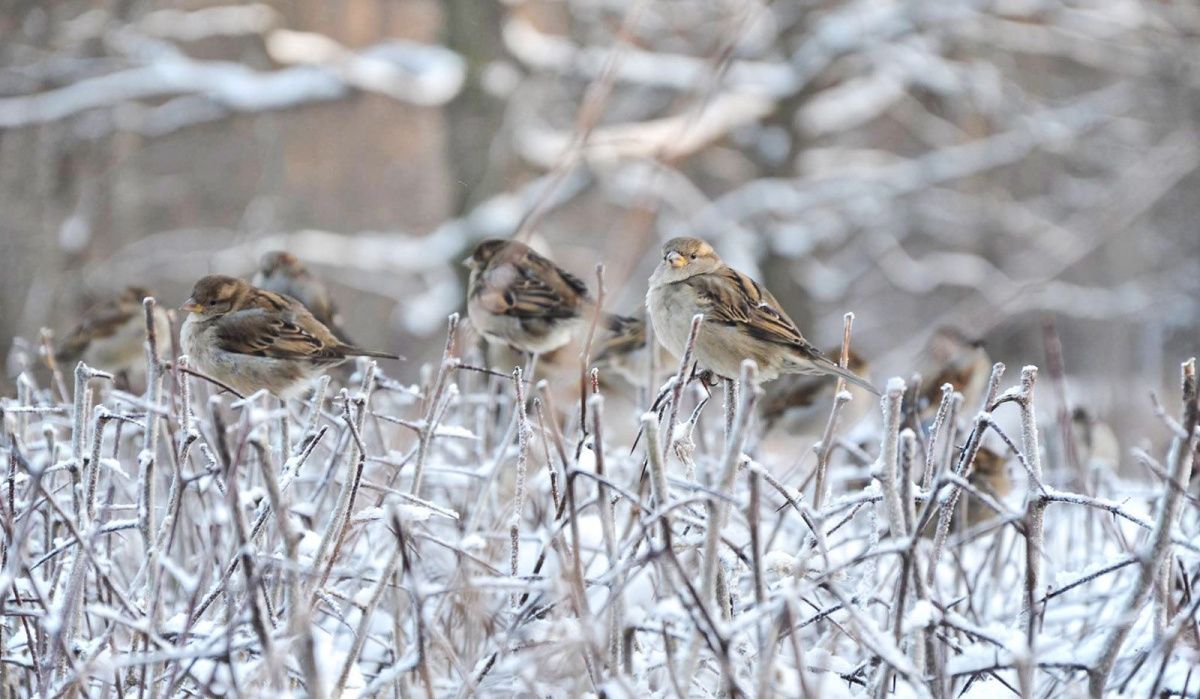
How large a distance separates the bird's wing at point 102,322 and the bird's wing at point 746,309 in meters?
2.49

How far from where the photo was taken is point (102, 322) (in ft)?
14.6

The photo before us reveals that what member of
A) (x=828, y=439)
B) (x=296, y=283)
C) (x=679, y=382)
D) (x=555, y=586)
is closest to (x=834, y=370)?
(x=828, y=439)

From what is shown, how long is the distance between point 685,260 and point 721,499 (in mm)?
1527

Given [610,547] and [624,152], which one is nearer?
[610,547]

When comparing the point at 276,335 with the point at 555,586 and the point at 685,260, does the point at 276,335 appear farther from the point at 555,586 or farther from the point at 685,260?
the point at 555,586

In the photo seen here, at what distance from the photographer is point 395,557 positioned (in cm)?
181

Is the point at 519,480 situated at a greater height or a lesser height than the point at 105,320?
lesser

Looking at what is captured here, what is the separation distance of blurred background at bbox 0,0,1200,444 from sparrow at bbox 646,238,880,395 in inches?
245

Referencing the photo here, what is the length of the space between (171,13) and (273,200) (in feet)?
7.78

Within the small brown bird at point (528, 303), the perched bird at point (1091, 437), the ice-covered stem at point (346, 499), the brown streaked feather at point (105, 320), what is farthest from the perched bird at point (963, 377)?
the brown streaked feather at point (105, 320)

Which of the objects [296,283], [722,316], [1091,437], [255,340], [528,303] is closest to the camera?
[722,316]

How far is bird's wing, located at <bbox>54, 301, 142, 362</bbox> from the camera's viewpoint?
446 centimetres

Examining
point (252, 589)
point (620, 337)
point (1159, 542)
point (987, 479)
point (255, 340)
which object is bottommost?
point (252, 589)

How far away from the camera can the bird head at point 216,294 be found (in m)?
3.12
